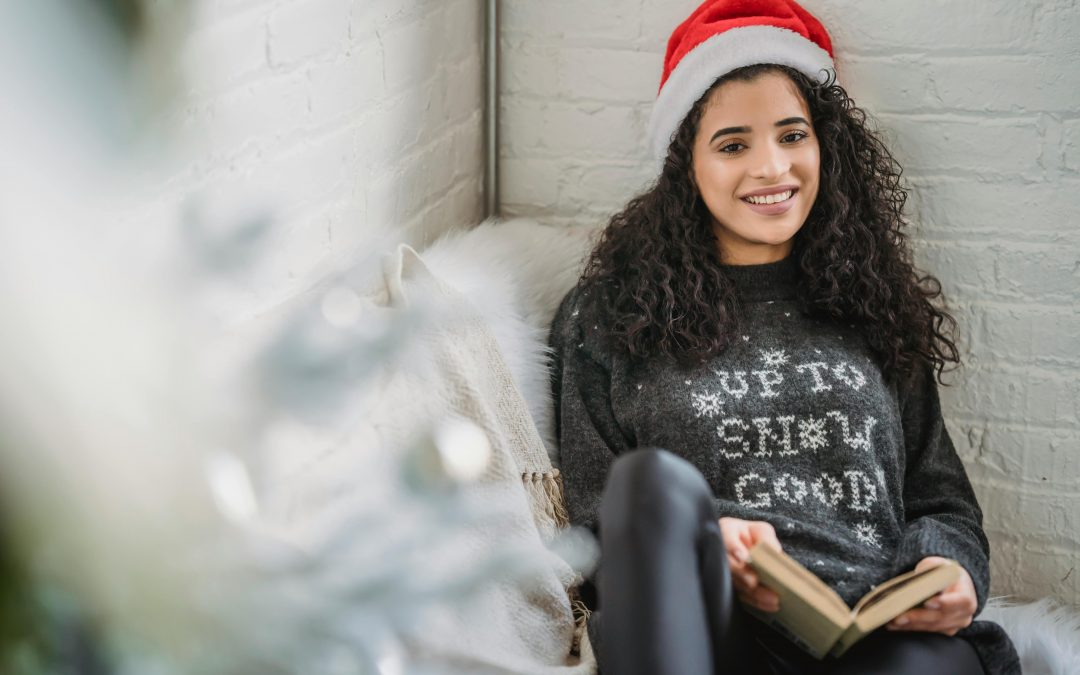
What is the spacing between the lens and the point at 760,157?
4.52 feet

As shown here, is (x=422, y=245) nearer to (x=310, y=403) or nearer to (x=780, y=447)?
(x=780, y=447)

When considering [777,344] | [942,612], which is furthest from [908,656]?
[777,344]

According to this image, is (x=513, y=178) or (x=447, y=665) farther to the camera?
(x=513, y=178)

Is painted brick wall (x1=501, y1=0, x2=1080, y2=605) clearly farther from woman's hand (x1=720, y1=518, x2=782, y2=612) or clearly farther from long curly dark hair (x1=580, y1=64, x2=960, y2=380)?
woman's hand (x1=720, y1=518, x2=782, y2=612)

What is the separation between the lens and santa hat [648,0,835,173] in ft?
4.53

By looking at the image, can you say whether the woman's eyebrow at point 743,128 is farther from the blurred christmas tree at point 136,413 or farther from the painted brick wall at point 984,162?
the blurred christmas tree at point 136,413

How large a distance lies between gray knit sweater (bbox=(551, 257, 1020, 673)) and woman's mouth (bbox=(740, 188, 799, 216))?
96 mm

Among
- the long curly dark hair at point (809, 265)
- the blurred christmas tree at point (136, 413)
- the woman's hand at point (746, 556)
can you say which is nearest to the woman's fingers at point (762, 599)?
the woman's hand at point (746, 556)

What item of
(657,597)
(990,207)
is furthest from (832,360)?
(657,597)

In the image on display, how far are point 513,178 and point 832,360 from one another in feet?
2.24

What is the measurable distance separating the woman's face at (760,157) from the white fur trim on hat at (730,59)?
0.02 meters

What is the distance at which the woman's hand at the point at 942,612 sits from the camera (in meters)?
1.18

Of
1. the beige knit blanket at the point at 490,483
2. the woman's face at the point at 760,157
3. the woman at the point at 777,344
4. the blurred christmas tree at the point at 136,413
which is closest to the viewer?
the blurred christmas tree at the point at 136,413

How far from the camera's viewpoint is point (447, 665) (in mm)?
1100
